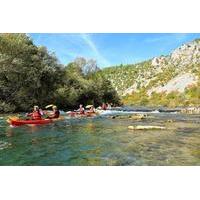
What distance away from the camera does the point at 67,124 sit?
17219 mm

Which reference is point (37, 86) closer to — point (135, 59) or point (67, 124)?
point (67, 124)

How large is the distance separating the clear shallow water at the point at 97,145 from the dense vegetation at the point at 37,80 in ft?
9.42

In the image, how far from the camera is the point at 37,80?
63.9 ft

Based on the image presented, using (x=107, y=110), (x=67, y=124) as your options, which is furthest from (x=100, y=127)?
(x=107, y=110)

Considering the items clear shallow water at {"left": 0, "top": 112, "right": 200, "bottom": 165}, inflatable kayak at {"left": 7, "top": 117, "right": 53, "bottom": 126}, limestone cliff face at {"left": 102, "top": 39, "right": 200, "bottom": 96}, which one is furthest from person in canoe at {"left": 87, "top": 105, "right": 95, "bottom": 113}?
clear shallow water at {"left": 0, "top": 112, "right": 200, "bottom": 165}

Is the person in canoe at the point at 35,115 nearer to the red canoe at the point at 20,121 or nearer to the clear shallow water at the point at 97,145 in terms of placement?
the red canoe at the point at 20,121

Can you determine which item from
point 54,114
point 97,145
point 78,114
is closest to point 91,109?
point 78,114

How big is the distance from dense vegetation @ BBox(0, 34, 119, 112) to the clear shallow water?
9.42 ft

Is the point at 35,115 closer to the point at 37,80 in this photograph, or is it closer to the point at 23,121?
the point at 23,121

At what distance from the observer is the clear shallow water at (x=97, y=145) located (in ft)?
36.1

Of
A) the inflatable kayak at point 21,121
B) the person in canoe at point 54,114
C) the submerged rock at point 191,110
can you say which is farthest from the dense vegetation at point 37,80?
the submerged rock at point 191,110

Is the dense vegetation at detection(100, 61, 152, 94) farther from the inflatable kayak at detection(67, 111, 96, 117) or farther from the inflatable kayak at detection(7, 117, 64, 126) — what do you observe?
the inflatable kayak at detection(7, 117, 64, 126)
